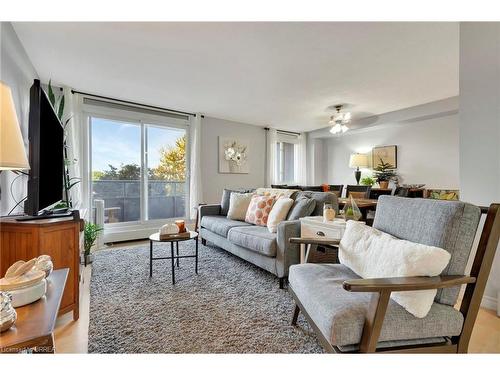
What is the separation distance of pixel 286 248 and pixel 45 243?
5.85 ft

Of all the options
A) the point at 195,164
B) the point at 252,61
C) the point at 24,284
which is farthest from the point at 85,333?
the point at 195,164

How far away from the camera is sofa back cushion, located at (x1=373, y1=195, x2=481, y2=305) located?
110 centimetres

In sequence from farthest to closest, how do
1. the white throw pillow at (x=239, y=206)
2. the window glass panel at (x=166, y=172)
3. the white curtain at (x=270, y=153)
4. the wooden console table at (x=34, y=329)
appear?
the white curtain at (x=270, y=153), the window glass panel at (x=166, y=172), the white throw pillow at (x=239, y=206), the wooden console table at (x=34, y=329)

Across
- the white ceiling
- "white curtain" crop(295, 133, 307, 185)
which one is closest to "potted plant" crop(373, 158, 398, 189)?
the white ceiling

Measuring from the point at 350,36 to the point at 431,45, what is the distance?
0.80 m

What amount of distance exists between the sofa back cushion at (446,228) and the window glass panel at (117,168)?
3.92 meters

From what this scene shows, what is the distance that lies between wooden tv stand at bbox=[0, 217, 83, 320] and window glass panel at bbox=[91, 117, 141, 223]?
230 cm

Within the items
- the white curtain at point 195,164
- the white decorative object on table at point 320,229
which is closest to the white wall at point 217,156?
the white curtain at point 195,164

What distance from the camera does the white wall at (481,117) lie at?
1889 millimetres

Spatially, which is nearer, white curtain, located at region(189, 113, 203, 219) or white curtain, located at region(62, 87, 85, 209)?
white curtain, located at region(62, 87, 85, 209)

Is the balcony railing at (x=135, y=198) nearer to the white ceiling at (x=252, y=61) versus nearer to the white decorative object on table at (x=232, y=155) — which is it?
the white decorative object on table at (x=232, y=155)

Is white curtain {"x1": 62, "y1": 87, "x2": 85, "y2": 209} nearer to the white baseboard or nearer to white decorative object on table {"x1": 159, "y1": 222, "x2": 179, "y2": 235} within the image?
white decorative object on table {"x1": 159, "y1": 222, "x2": 179, "y2": 235}

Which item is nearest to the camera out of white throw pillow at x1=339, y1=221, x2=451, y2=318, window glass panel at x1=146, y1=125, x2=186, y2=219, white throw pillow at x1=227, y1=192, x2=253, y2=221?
white throw pillow at x1=339, y1=221, x2=451, y2=318
